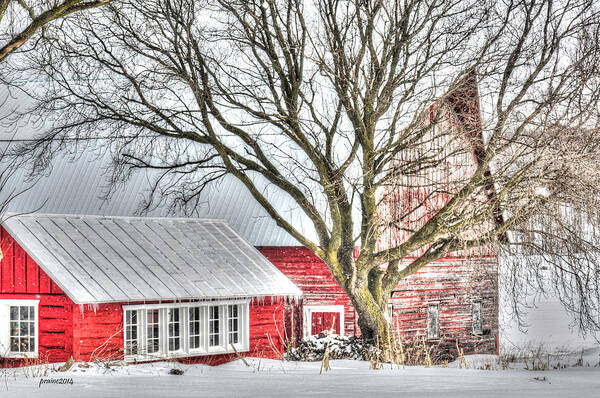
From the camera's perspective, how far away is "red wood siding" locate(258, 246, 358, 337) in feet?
77.5

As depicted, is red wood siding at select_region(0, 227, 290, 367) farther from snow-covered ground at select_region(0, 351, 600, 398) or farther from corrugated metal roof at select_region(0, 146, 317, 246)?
corrugated metal roof at select_region(0, 146, 317, 246)

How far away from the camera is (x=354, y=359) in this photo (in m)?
19.8

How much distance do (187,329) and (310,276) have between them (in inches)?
186

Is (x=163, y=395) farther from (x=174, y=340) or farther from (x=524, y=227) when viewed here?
(x=524, y=227)

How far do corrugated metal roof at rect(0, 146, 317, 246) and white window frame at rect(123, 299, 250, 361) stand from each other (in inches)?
115

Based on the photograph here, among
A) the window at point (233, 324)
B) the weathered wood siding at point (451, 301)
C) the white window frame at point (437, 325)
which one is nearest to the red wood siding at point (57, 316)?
the window at point (233, 324)

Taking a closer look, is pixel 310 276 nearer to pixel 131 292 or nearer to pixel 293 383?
pixel 131 292

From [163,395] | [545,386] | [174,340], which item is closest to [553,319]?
[174,340]

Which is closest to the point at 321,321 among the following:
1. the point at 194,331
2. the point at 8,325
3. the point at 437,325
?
the point at 194,331

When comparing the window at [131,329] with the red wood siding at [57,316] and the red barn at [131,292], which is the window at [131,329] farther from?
the red wood siding at [57,316]

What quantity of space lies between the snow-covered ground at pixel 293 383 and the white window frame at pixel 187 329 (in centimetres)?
314

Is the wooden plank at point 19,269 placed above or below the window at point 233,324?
above

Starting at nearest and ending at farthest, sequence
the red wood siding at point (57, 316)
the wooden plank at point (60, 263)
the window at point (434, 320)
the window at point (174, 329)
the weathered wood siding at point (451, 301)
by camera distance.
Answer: the wooden plank at point (60, 263) < the red wood siding at point (57, 316) < the window at point (174, 329) < the weathered wood siding at point (451, 301) < the window at point (434, 320)

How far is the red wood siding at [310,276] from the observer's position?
77.5 ft
